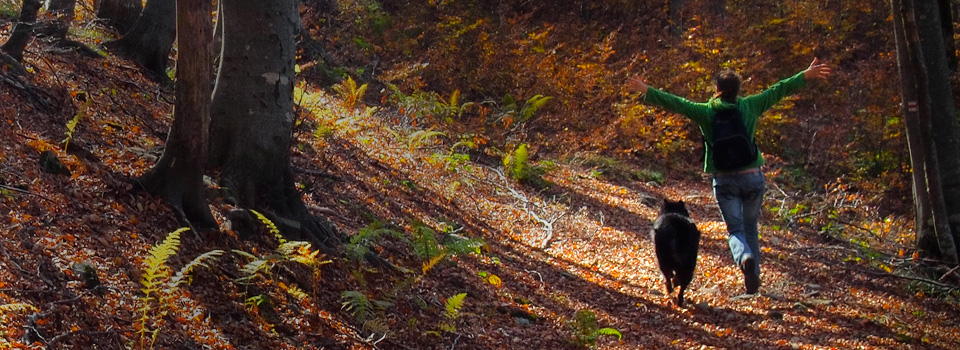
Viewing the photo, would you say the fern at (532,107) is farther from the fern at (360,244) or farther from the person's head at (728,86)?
the fern at (360,244)

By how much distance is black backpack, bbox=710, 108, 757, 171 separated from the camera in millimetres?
6391

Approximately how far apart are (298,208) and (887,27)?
14211 millimetres

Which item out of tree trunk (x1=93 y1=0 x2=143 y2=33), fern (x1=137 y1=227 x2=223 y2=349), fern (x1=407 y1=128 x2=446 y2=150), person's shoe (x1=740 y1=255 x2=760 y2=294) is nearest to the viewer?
fern (x1=137 y1=227 x2=223 y2=349)

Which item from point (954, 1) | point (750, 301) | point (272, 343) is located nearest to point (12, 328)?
point (272, 343)

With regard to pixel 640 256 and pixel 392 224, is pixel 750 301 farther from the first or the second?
pixel 392 224

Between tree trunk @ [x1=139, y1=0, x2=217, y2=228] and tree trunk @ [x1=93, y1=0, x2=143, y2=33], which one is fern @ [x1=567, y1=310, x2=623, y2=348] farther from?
tree trunk @ [x1=93, y1=0, x2=143, y2=33]

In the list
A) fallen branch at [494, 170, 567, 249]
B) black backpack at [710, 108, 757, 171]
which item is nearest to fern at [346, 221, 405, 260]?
black backpack at [710, 108, 757, 171]

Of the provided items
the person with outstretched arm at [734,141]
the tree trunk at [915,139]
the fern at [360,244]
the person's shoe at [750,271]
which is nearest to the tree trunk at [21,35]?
the fern at [360,244]

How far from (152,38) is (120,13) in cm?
117

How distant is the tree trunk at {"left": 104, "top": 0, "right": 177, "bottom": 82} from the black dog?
5846 millimetres

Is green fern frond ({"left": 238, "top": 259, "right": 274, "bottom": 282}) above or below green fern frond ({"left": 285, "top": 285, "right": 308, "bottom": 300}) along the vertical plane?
above

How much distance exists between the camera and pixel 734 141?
639 centimetres

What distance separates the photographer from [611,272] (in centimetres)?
871

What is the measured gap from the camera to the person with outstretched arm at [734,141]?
6.41m
